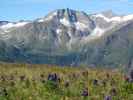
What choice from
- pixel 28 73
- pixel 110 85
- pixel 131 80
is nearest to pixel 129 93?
pixel 131 80

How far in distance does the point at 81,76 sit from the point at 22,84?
2805mm

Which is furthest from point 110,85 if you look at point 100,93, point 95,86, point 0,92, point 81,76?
point 0,92

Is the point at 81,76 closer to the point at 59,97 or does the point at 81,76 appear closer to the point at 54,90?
the point at 54,90

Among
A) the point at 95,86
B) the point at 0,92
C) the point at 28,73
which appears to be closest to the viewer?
the point at 0,92

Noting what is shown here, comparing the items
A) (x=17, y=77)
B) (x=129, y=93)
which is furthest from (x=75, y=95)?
(x=17, y=77)

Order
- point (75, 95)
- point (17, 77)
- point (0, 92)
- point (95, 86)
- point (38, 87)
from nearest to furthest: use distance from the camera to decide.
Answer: point (0, 92) → point (75, 95) → point (38, 87) → point (95, 86) → point (17, 77)

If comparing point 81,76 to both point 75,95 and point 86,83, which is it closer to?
point 86,83

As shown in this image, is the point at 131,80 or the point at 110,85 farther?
the point at 110,85

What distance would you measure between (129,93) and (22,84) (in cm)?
317

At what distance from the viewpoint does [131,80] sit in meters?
10.3

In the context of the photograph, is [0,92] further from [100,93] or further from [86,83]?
[86,83]

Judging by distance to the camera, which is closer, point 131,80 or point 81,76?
point 131,80

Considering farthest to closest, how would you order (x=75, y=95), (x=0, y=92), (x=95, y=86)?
1. (x=95, y=86)
2. (x=75, y=95)
3. (x=0, y=92)

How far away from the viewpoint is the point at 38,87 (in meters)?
11.0
